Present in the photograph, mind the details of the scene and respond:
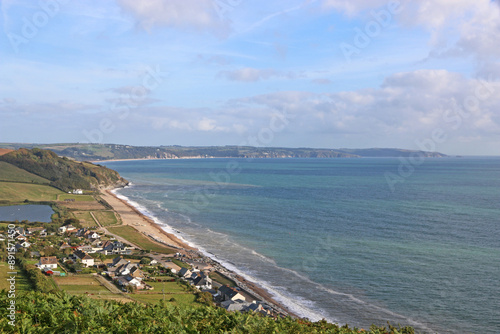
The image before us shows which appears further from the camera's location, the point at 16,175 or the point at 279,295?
the point at 16,175

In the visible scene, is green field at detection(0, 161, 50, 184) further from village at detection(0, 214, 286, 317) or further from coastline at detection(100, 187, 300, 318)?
village at detection(0, 214, 286, 317)

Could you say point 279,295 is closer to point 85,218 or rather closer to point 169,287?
point 169,287

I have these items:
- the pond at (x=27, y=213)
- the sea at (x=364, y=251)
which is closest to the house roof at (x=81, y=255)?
the sea at (x=364, y=251)

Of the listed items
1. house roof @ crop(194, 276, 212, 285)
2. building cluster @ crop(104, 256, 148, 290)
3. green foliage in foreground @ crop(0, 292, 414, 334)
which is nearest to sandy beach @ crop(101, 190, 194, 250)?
building cluster @ crop(104, 256, 148, 290)

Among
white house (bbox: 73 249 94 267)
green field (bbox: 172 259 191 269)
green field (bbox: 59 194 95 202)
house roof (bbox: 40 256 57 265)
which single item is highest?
house roof (bbox: 40 256 57 265)

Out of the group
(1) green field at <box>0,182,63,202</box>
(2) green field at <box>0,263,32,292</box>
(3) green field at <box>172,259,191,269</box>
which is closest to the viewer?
(2) green field at <box>0,263,32,292</box>

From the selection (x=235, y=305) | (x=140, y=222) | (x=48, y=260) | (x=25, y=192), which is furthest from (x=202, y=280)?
(x=25, y=192)
